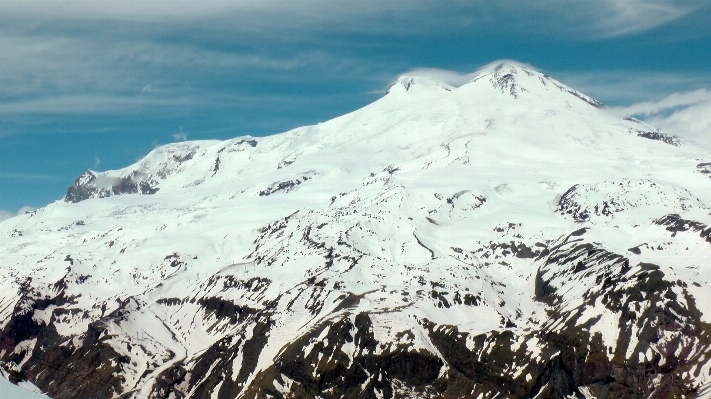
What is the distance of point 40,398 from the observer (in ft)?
168

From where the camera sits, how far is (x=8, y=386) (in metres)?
51.6

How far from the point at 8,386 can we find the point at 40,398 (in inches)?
81.2
